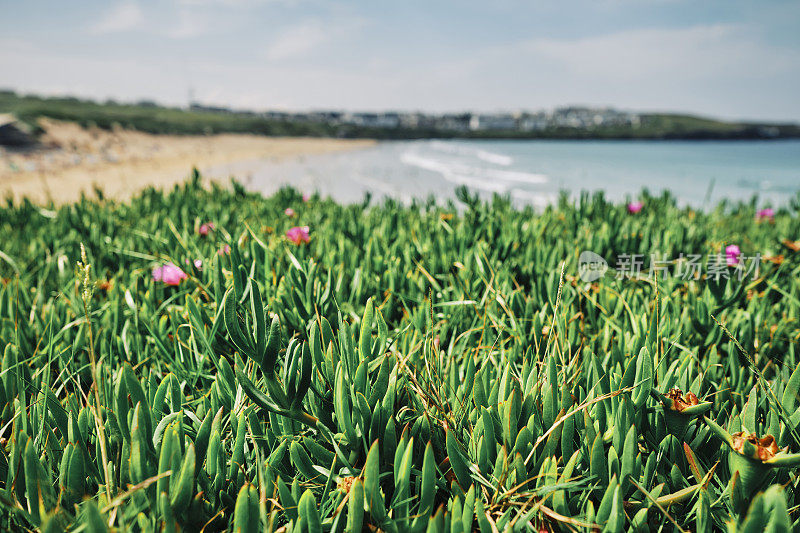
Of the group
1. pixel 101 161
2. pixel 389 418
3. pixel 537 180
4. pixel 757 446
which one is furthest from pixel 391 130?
pixel 757 446

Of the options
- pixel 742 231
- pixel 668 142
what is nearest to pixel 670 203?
pixel 742 231

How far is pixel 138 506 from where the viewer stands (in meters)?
0.74

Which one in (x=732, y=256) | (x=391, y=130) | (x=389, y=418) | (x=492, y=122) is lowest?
(x=389, y=418)

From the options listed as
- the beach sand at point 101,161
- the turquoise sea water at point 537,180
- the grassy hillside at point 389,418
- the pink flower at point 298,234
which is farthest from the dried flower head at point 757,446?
the turquoise sea water at point 537,180

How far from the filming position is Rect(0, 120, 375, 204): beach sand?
47.3 feet

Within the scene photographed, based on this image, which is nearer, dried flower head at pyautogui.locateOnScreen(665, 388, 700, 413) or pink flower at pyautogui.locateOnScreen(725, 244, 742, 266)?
dried flower head at pyautogui.locateOnScreen(665, 388, 700, 413)

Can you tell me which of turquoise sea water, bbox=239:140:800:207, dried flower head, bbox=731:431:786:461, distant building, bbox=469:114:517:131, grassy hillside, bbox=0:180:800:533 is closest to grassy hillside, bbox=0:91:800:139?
distant building, bbox=469:114:517:131

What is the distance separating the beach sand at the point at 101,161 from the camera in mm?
14430

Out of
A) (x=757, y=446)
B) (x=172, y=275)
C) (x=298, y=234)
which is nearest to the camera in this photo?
(x=757, y=446)

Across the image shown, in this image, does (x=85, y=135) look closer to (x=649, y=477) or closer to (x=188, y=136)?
(x=188, y=136)

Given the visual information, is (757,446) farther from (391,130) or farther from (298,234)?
(391,130)

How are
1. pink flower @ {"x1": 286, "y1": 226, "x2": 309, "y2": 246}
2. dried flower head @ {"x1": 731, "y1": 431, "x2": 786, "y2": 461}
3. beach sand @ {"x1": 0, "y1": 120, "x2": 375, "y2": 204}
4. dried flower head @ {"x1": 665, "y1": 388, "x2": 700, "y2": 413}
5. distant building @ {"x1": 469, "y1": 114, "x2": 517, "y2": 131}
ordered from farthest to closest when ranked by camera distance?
distant building @ {"x1": 469, "y1": 114, "x2": 517, "y2": 131} → beach sand @ {"x1": 0, "y1": 120, "x2": 375, "y2": 204} → pink flower @ {"x1": 286, "y1": 226, "x2": 309, "y2": 246} → dried flower head @ {"x1": 665, "y1": 388, "x2": 700, "y2": 413} → dried flower head @ {"x1": 731, "y1": 431, "x2": 786, "y2": 461}

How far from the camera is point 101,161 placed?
74.0ft

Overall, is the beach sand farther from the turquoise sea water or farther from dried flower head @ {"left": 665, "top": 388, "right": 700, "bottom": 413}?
dried flower head @ {"left": 665, "top": 388, "right": 700, "bottom": 413}
